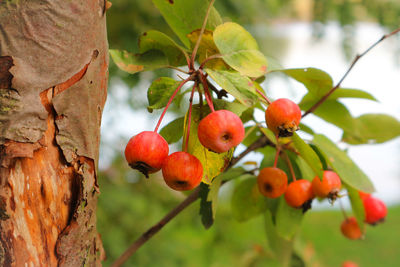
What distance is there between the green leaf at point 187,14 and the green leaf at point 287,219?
534 mm

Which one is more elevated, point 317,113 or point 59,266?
point 317,113

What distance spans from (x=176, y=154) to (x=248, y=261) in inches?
60.8

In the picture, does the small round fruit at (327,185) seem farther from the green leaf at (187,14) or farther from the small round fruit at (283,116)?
the green leaf at (187,14)

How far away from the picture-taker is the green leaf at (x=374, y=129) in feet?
3.89

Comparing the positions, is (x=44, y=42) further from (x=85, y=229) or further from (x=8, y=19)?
(x=85, y=229)

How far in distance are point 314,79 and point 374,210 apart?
512 millimetres

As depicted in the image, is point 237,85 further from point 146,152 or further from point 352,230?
point 352,230

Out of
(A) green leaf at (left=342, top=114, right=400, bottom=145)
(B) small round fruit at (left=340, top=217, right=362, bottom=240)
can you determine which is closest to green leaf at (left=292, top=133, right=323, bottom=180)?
(A) green leaf at (left=342, top=114, right=400, bottom=145)

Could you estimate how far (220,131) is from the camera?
68cm

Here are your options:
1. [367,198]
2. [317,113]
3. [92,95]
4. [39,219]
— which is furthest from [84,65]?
[367,198]

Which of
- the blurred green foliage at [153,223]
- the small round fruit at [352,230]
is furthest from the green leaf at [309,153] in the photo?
the blurred green foliage at [153,223]

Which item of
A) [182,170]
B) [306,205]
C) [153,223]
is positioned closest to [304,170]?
[306,205]

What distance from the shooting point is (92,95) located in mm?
760

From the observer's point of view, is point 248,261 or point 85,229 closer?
point 85,229
